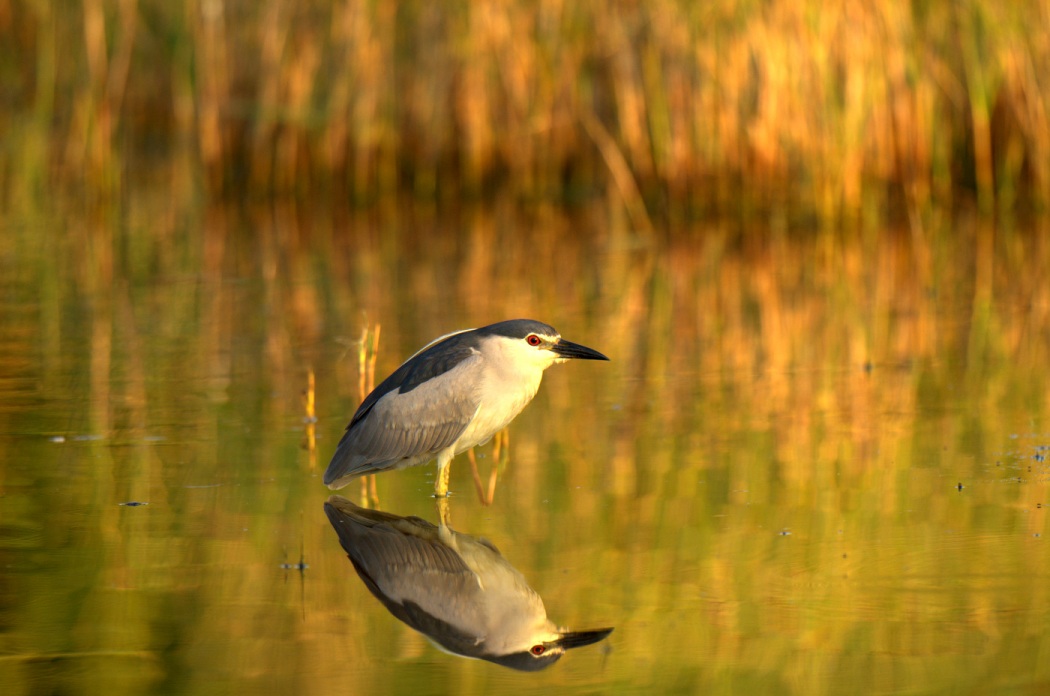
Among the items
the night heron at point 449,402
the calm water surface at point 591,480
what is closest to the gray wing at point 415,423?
the night heron at point 449,402

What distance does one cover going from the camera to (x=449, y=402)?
497cm

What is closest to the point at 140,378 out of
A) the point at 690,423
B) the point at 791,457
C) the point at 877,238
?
the point at 690,423

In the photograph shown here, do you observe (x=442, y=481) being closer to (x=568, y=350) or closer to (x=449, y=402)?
(x=449, y=402)

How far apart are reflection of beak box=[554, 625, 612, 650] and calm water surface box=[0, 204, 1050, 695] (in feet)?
0.11

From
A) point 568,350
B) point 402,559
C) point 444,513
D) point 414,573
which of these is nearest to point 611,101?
point 568,350

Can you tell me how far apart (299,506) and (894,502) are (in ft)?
5.68

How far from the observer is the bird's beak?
12.1 ft

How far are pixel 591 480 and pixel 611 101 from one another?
7.86 meters

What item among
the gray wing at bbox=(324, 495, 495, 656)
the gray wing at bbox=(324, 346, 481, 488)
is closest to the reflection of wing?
the gray wing at bbox=(324, 495, 495, 656)

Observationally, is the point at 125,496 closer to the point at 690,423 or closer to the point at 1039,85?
the point at 690,423

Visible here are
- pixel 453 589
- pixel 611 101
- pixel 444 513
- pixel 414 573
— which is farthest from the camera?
pixel 611 101

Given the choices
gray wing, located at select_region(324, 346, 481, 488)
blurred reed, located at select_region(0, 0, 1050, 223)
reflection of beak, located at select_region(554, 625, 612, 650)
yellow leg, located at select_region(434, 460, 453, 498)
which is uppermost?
blurred reed, located at select_region(0, 0, 1050, 223)

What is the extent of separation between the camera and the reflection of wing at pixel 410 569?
3.91m

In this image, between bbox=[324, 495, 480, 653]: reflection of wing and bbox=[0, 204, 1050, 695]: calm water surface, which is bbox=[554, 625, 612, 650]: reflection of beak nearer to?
bbox=[0, 204, 1050, 695]: calm water surface
